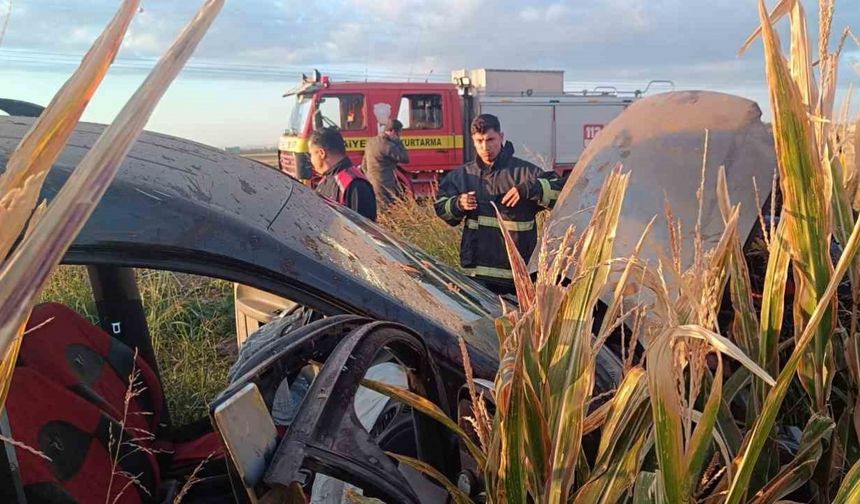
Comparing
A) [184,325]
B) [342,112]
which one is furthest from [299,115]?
[184,325]

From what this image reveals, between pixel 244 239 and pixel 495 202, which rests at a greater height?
pixel 244 239

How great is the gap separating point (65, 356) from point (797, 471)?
6.76 feet

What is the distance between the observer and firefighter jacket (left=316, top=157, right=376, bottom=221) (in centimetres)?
488

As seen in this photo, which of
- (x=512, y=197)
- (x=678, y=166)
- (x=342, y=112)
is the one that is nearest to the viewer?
(x=678, y=166)

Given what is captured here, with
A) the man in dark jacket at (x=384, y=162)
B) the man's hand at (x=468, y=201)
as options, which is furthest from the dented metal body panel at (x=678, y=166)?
the man in dark jacket at (x=384, y=162)

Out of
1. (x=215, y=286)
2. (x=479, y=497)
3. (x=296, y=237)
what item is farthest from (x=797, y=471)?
(x=215, y=286)

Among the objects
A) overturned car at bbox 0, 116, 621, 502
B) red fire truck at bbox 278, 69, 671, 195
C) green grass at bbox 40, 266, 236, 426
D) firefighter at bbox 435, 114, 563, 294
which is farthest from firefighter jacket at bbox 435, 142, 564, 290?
red fire truck at bbox 278, 69, 671, 195

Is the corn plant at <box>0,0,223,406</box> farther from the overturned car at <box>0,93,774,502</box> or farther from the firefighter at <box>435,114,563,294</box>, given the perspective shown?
the firefighter at <box>435,114,563,294</box>

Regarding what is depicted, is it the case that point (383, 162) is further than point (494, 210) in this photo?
Yes

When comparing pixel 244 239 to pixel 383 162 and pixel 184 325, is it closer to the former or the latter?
pixel 184 325

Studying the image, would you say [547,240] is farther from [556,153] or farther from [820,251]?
[556,153]

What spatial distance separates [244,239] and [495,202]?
125 inches

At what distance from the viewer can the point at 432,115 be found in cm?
1429

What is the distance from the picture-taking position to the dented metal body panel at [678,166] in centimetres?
263
